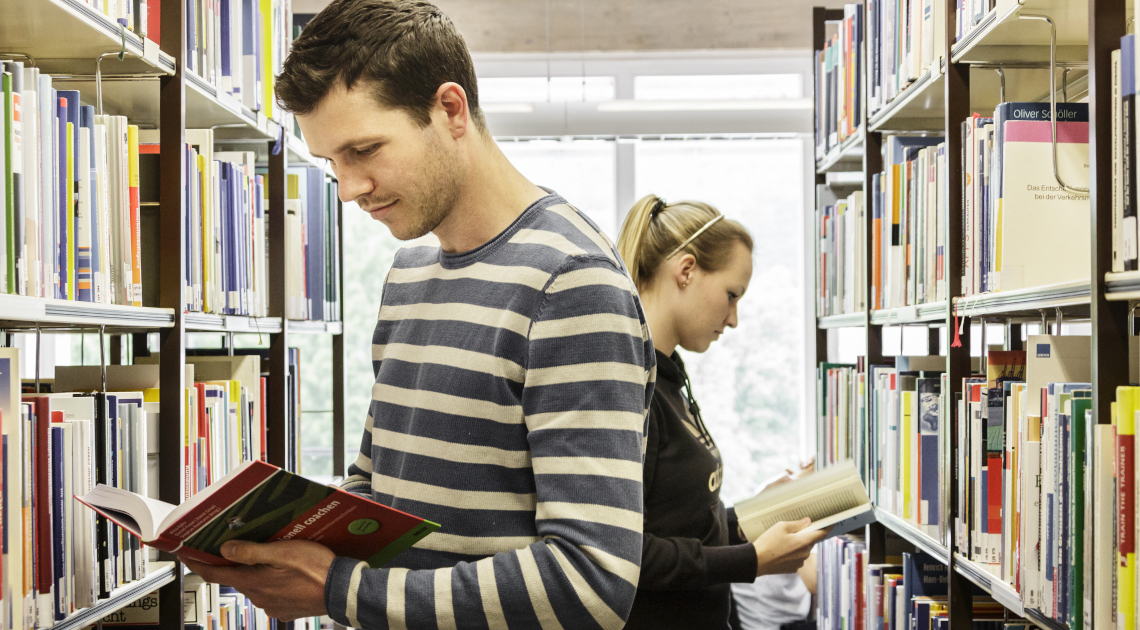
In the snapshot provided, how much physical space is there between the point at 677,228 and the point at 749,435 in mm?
2655

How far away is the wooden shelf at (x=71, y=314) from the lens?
120cm

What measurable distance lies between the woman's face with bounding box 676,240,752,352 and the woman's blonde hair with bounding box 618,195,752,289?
2 cm

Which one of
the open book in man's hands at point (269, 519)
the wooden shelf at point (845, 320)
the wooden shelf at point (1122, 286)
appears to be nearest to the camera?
the open book in man's hands at point (269, 519)

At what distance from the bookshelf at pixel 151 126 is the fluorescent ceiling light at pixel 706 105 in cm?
174

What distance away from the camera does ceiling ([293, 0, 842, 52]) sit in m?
4.12

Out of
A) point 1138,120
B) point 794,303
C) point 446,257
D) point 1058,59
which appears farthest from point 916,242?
point 794,303

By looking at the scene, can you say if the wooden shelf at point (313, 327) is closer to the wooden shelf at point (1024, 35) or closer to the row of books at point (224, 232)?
the row of books at point (224, 232)

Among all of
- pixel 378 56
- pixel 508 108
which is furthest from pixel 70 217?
pixel 508 108

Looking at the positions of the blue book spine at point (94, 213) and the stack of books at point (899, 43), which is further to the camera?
the stack of books at point (899, 43)

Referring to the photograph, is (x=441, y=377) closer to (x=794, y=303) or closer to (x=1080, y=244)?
(x=1080, y=244)

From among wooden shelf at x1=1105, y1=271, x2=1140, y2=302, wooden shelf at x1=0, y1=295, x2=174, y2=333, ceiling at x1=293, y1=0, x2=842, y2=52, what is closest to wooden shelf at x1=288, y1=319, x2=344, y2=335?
wooden shelf at x1=0, y1=295, x2=174, y2=333

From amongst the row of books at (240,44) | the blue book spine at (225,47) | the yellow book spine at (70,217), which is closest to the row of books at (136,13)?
the row of books at (240,44)

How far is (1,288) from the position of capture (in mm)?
1190

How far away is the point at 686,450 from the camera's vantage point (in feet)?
5.12
